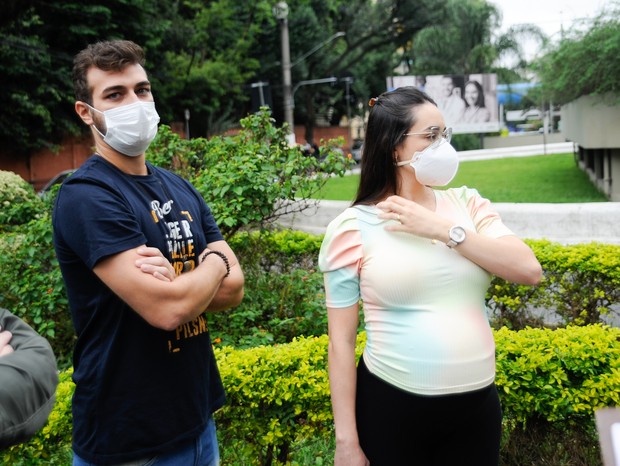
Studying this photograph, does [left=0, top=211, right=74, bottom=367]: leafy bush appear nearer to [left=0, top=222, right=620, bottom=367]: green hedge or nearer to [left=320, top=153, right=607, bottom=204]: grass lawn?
[left=0, top=222, right=620, bottom=367]: green hedge

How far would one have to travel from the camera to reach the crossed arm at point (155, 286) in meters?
1.92

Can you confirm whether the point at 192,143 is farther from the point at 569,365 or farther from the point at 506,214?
the point at 506,214

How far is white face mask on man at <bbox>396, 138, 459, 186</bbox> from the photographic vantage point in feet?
7.08

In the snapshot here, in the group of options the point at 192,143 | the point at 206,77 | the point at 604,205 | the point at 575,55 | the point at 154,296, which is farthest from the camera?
the point at 206,77

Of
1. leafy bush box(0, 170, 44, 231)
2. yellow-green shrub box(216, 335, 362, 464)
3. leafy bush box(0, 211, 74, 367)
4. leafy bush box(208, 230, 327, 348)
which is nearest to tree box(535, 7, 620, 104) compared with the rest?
leafy bush box(208, 230, 327, 348)

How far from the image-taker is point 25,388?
1.41 meters

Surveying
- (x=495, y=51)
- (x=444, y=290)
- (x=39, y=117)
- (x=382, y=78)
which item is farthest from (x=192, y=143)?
(x=382, y=78)

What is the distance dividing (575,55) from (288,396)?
36.9ft

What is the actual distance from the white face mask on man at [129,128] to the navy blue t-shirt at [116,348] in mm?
107

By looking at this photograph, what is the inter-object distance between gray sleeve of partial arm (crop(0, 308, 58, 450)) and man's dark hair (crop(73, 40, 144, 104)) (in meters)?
1.00

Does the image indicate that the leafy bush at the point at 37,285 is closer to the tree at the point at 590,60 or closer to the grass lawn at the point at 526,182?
the grass lawn at the point at 526,182

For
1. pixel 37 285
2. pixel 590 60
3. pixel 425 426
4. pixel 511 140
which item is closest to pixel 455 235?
pixel 425 426

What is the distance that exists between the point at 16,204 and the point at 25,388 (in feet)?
21.0

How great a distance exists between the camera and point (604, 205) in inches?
334
